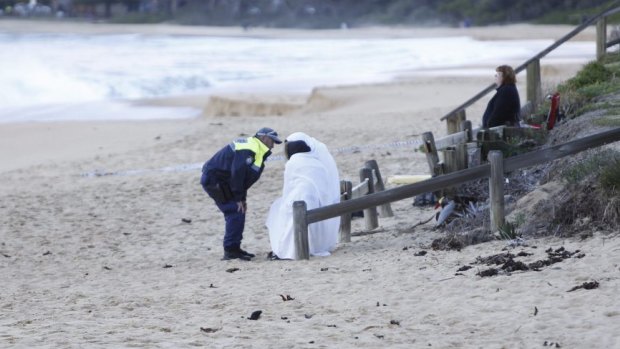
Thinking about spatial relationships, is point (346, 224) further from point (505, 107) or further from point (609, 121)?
point (609, 121)

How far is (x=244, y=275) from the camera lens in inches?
370

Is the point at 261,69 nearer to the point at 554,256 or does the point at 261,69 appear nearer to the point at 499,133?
the point at 499,133

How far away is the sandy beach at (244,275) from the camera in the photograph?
22.2 ft

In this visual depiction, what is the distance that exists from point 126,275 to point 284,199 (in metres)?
1.56

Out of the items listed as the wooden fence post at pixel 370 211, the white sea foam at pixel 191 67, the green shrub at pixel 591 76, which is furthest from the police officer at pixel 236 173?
the white sea foam at pixel 191 67

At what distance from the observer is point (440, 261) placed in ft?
28.2

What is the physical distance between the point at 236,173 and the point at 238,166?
0.07 metres

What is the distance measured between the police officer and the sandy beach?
46cm

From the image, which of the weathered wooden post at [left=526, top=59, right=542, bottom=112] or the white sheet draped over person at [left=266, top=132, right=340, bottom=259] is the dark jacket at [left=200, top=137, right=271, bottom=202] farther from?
the weathered wooden post at [left=526, top=59, right=542, bottom=112]

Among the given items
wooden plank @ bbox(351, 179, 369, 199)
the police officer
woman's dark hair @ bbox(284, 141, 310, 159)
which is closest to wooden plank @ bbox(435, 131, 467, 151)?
wooden plank @ bbox(351, 179, 369, 199)

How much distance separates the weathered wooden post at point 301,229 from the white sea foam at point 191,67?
20.6 metres

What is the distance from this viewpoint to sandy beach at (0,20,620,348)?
6770 millimetres

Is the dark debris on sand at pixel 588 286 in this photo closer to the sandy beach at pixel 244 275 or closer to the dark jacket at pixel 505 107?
the sandy beach at pixel 244 275

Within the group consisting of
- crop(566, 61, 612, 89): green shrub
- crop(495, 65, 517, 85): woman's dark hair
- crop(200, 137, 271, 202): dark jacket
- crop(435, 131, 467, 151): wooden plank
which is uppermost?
crop(495, 65, 517, 85): woman's dark hair
